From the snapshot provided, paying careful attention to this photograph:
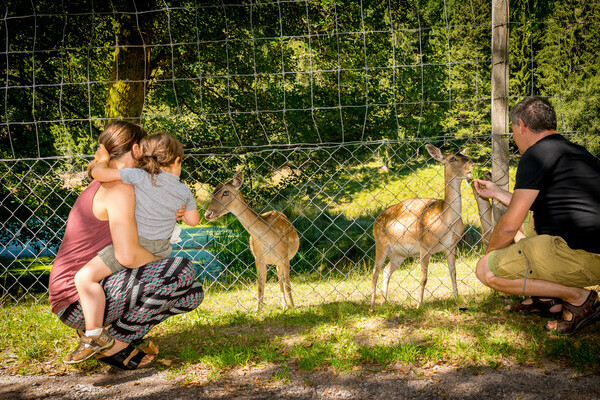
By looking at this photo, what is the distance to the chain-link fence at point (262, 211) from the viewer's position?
5.58 meters

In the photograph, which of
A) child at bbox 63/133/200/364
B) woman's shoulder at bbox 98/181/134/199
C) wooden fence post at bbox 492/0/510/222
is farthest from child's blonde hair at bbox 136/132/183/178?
wooden fence post at bbox 492/0/510/222

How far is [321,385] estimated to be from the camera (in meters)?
3.11

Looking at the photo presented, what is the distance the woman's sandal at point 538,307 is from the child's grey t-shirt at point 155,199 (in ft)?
8.69

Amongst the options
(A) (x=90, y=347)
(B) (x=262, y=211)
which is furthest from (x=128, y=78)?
(A) (x=90, y=347)

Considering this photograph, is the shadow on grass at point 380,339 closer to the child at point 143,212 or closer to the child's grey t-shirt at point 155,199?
the child at point 143,212

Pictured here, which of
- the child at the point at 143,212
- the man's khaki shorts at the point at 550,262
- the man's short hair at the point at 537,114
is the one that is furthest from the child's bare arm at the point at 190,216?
the man's short hair at the point at 537,114

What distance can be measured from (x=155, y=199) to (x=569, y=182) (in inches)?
105

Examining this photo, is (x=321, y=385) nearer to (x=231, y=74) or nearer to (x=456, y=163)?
(x=456, y=163)

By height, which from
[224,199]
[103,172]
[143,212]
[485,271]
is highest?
[103,172]

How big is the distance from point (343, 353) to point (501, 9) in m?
2.94

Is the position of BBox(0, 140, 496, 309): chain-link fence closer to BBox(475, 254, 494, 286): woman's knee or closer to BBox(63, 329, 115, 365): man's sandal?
BBox(475, 254, 494, 286): woman's knee

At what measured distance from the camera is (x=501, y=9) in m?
4.12

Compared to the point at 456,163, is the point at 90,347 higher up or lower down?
lower down

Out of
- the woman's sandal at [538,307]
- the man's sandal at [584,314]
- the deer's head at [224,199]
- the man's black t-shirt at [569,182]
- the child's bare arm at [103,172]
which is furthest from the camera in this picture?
the deer's head at [224,199]
